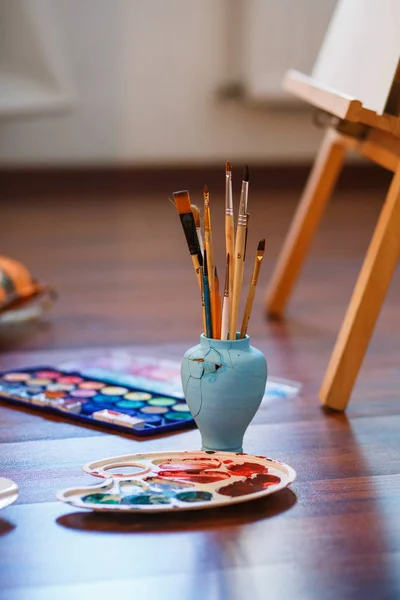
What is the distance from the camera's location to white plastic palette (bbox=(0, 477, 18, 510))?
918mm

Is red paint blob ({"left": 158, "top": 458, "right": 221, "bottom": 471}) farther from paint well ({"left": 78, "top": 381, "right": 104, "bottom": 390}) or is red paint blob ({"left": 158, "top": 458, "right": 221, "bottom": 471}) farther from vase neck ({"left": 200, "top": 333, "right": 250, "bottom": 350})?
paint well ({"left": 78, "top": 381, "right": 104, "bottom": 390})

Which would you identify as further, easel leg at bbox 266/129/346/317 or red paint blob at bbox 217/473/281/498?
easel leg at bbox 266/129/346/317

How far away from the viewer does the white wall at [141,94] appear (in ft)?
11.0

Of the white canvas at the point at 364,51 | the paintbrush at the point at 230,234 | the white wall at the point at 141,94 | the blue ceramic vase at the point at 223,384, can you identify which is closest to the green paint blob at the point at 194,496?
the blue ceramic vase at the point at 223,384

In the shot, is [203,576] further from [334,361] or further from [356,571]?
[334,361]

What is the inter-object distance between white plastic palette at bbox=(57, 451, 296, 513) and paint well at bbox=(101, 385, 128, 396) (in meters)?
A: 0.28

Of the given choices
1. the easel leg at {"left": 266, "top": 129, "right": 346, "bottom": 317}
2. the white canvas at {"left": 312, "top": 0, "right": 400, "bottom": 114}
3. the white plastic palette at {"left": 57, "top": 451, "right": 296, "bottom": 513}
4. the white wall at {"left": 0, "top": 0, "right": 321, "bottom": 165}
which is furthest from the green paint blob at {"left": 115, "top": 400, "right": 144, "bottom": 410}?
the white wall at {"left": 0, "top": 0, "right": 321, "bottom": 165}

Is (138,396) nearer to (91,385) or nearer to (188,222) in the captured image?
(91,385)

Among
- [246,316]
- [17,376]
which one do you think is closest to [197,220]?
[246,316]

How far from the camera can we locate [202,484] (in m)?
0.95

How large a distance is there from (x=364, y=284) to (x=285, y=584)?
0.56 meters

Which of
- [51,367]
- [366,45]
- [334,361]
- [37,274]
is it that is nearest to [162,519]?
[334,361]

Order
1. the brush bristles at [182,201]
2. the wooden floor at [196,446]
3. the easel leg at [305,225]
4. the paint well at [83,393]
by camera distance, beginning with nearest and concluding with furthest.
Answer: the wooden floor at [196,446] < the brush bristles at [182,201] < the paint well at [83,393] < the easel leg at [305,225]

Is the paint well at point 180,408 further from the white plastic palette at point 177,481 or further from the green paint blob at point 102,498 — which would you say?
the green paint blob at point 102,498
